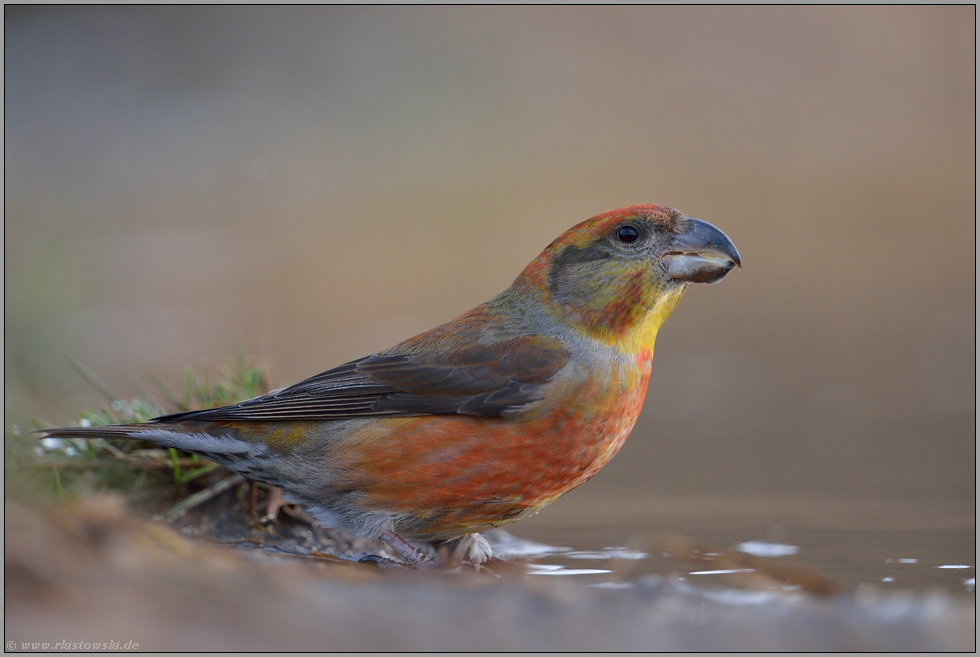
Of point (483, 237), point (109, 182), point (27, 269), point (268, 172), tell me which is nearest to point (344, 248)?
point (483, 237)

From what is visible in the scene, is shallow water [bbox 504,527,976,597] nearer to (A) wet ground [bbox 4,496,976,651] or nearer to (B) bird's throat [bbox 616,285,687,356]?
(A) wet ground [bbox 4,496,976,651]

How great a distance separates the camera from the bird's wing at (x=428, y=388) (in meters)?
3.32

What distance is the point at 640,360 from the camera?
350cm

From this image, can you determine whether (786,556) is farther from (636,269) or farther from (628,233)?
(628,233)

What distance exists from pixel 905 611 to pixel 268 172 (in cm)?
1236

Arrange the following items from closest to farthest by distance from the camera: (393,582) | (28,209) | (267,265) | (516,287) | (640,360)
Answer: (393,582)
(640,360)
(516,287)
(28,209)
(267,265)

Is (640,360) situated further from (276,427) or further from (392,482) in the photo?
(276,427)

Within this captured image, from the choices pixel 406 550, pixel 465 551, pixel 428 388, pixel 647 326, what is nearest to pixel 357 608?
pixel 406 550

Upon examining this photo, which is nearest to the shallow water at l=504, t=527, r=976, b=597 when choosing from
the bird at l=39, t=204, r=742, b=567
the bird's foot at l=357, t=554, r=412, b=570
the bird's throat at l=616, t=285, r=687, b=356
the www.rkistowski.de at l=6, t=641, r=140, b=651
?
the bird at l=39, t=204, r=742, b=567

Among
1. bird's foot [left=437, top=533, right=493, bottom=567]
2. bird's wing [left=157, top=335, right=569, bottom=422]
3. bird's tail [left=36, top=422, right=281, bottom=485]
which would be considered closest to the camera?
bird's tail [left=36, top=422, right=281, bottom=485]

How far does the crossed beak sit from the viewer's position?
3.44 metres

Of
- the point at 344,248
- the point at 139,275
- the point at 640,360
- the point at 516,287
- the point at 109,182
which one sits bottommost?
the point at 640,360

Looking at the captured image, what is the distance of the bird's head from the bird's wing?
0.72ft

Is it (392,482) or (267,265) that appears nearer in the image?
(392,482)
